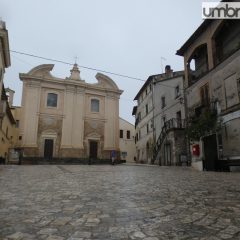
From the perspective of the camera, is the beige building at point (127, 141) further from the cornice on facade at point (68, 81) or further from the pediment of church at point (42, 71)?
the pediment of church at point (42, 71)

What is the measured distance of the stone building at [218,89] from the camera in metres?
16.1

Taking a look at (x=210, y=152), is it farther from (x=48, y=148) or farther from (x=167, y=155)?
(x=48, y=148)

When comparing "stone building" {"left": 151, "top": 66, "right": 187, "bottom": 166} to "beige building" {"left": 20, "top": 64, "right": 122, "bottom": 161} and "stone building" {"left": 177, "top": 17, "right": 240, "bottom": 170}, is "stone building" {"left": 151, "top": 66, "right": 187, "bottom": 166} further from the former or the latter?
"beige building" {"left": 20, "top": 64, "right": 122, "bottom": 161}

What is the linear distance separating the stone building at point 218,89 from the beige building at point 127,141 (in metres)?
29.7

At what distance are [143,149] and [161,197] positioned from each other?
33901 millimetres

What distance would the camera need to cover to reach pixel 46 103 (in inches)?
1284

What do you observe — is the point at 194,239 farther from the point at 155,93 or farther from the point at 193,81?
the point at 155,93

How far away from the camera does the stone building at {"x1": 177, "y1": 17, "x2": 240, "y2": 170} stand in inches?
635

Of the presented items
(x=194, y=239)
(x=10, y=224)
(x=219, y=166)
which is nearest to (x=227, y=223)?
(x=194, y=239)

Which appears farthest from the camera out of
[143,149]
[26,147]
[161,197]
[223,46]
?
[143,149]

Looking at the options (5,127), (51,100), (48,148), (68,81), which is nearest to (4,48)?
(5,127)

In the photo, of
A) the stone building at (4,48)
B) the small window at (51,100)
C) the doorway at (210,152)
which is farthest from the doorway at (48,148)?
the doorway at (210,152)

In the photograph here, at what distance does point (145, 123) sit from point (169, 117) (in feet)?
31.7

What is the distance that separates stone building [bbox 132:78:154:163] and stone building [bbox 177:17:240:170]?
13834 millimetres
